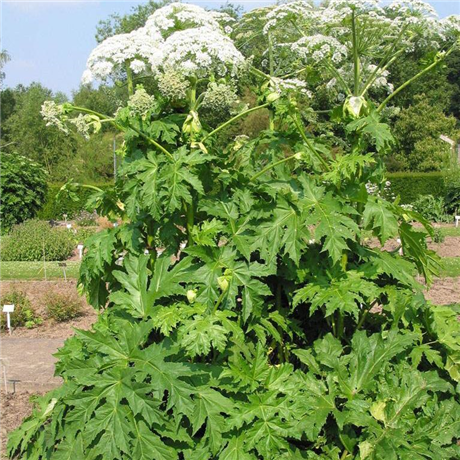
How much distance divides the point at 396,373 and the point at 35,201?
55.2ft

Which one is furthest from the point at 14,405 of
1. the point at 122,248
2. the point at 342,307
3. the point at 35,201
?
the point at 35,201

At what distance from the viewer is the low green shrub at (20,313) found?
319 inches

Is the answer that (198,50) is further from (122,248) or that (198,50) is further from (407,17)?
(407,17)

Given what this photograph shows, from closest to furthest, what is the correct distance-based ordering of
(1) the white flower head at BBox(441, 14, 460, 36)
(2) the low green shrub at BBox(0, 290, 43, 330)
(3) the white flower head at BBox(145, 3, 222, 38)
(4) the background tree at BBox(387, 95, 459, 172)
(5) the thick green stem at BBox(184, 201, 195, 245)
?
(3) the white flower head at BBox(145, 3, 222, 38), (5) the thick green stem at BBox(184, 201, 195, 245), (1) the white flower head at BBox(441, 14, 460, 36), (2) the low green shrub at BBox(0, 290, 43, 330), (4) the background tree at BBox(387, 95, 459, 172)

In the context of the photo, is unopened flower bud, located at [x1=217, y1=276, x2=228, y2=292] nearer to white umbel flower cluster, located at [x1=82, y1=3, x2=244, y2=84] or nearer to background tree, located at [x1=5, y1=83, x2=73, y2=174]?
white umbel flower cluster, located at [x1=82, y1=3, x2=244, y2=84]

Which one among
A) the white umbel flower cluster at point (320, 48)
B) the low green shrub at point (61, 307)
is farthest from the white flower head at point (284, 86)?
the low green shrub at point (61, 307)

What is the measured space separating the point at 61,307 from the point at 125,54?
533 centimetres

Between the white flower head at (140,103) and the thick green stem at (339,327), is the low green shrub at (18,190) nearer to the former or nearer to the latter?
the white flower head at (140,103)

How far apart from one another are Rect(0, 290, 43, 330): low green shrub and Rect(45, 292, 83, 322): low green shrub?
20 centimetres

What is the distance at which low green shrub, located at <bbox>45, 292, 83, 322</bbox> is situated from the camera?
8.25m

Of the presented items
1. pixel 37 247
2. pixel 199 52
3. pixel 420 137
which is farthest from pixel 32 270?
pixel 420 137

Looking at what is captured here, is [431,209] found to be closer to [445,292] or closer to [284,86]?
[445,292]

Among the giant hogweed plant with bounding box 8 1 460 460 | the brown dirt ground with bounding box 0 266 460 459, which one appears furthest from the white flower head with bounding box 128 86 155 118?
the brown dirt ground with bounding box 0 266 460 459

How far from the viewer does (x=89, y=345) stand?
11.6 feet
